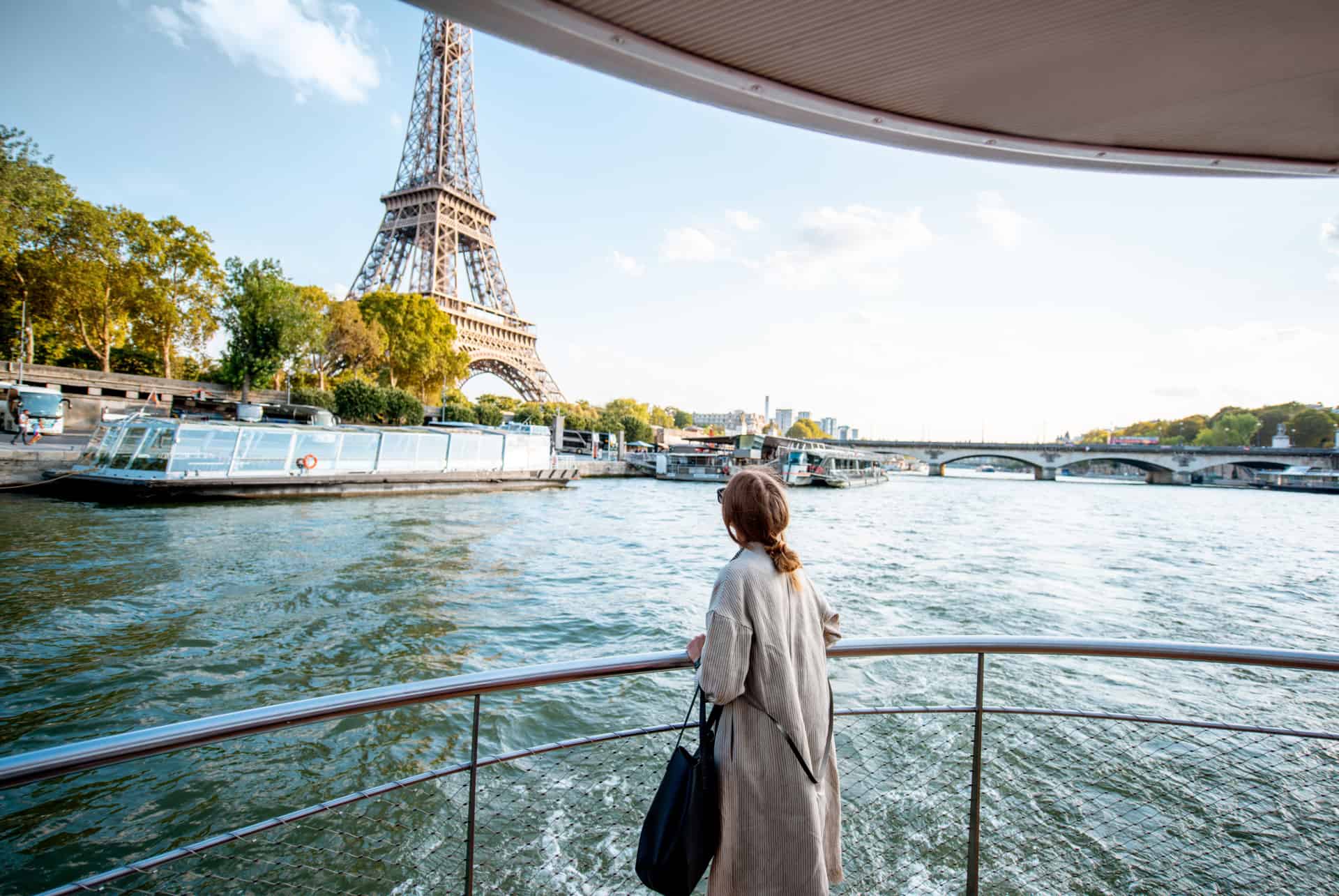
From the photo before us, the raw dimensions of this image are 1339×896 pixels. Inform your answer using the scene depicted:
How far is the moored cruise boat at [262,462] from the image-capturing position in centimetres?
1711

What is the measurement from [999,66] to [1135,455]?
244 ft

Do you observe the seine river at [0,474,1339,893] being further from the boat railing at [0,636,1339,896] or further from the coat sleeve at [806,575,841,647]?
the coat sleeve at [806,575,841,647]

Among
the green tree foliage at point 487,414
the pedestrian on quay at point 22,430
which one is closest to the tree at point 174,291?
the pedestrian on quay at point 22,430

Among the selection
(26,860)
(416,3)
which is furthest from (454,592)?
(416,3)

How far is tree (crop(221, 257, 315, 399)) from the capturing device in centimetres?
3404

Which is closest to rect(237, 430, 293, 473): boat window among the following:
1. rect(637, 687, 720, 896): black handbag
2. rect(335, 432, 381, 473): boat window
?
rect(335, 432, 381, 473): boat window

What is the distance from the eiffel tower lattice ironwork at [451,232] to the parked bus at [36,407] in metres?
25.9

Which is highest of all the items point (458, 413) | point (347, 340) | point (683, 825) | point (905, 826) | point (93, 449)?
point (347, 340)

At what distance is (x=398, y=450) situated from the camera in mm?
23984

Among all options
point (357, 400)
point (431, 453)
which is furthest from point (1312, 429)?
point (357, 400)

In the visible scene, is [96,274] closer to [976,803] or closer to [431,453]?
[431,453]

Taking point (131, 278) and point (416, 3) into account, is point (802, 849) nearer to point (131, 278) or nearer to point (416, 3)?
point (416, 3)

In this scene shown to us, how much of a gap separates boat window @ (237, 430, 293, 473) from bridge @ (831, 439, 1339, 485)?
6246cm

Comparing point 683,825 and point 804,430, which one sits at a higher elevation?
point 804,430
